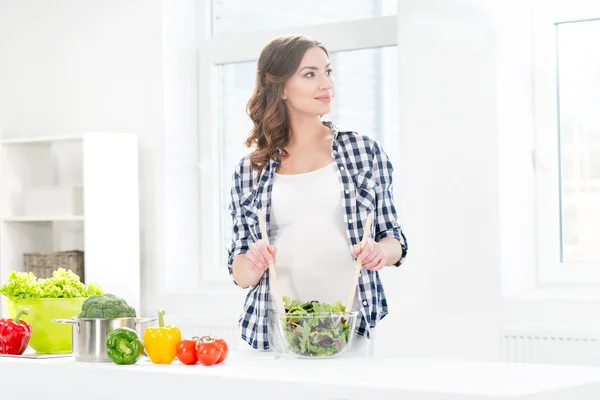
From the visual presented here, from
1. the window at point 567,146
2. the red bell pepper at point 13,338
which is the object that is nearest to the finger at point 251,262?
the red bell pepper at point 13,338

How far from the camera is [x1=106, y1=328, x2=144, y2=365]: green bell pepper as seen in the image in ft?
7.60

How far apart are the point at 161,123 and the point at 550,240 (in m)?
1.94

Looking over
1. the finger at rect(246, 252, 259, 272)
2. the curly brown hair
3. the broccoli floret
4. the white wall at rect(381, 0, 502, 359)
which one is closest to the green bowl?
the broccoli floret

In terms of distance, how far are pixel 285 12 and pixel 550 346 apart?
2.10m

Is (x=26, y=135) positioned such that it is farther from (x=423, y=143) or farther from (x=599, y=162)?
(x=599, y=162)

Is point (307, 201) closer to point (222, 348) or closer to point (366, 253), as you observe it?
point (366, 253)

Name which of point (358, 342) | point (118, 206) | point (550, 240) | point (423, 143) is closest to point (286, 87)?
point (358, 342)

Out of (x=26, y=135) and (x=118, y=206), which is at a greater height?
(x=26, y=135)

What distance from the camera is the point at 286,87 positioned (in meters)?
2.82

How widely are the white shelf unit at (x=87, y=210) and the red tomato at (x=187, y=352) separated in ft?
7.48

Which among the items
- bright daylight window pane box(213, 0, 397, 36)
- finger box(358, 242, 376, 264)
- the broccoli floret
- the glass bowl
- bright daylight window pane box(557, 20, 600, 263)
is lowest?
the glass bowl

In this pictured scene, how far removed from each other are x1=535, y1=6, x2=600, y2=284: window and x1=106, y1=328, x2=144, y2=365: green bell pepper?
2.21 meters

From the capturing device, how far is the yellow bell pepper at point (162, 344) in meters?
2.34

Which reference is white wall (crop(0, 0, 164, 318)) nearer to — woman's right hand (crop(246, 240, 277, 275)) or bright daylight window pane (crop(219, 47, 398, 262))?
bright daylight window pane (crop(219, 47, 398, 262))
